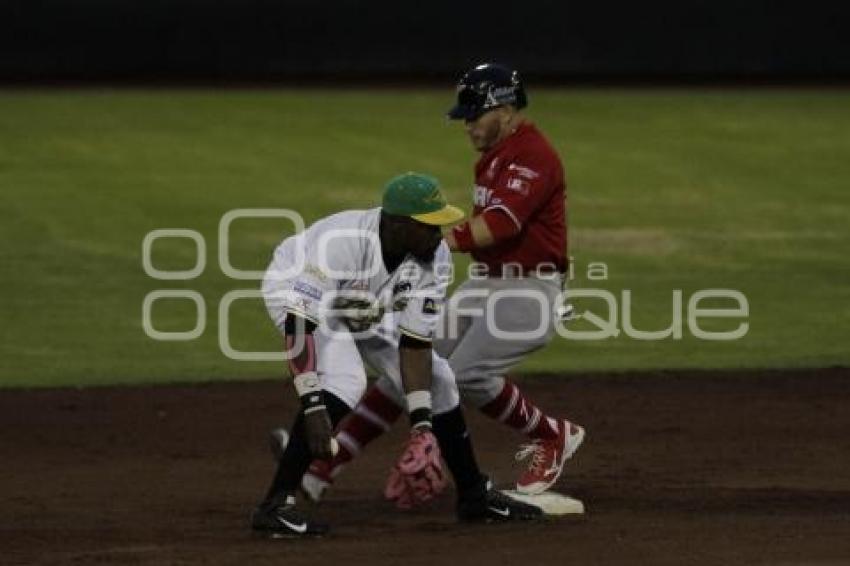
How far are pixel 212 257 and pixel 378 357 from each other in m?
8.03

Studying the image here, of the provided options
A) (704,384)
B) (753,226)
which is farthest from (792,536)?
(753,226)

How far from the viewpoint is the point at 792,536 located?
8070mm

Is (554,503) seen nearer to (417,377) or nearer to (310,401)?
(417,377)

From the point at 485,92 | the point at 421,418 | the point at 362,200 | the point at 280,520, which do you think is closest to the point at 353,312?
the point at 421,418

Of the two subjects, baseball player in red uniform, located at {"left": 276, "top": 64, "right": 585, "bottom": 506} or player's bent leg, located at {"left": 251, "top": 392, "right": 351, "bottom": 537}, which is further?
baseball player in red uniform, located at {"left": 276, "top": 64, "right": 585, "bottom": 506}

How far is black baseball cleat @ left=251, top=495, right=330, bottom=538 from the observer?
8.07 metres

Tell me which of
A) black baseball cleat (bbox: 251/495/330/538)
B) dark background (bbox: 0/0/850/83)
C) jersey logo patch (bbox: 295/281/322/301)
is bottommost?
black baseball cleat (bbox: 251/495/330/538)

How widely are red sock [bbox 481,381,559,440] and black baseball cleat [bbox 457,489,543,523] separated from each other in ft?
1.34

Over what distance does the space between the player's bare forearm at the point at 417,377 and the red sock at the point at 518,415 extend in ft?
2.47

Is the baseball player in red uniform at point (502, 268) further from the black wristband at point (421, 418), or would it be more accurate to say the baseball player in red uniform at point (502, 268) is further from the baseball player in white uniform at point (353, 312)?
the black wristband at point (421, 418)

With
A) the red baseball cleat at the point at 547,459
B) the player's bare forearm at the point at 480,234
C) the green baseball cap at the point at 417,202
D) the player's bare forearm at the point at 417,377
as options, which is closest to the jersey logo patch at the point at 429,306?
the player's bare forearm at the point at 417,377

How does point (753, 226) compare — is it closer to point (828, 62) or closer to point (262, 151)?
point (262, 151)

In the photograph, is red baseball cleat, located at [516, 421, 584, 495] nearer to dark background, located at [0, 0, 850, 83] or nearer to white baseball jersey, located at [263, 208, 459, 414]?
white baseball jersey, located at [263, 208, 459, 414]

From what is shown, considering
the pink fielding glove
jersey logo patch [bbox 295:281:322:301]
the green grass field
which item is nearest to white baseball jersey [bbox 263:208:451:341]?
jersey logo patch [bbox 295:281:322:301]
